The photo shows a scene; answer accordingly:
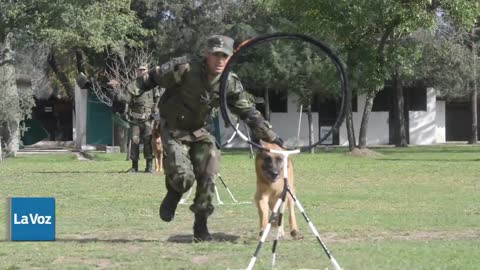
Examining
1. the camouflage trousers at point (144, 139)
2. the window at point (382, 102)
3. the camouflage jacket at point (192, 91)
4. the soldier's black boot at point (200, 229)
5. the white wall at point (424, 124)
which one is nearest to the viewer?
the camouflage jacket at point (192, 91)

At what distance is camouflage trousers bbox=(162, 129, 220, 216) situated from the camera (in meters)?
9.01

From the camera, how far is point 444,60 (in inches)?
1839

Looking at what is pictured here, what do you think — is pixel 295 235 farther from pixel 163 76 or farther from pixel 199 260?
pixel 163 76

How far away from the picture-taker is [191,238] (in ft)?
31.7

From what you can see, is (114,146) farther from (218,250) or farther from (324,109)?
(218,250)

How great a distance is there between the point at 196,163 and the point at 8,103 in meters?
26.0

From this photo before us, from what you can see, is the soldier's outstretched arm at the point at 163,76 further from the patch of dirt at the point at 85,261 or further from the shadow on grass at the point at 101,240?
the patch of dirt at the point at 85,261

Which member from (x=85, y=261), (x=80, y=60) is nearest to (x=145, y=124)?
(x=85, y=261)

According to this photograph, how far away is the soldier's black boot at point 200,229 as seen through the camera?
929 centimetres

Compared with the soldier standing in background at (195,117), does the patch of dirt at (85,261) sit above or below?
below

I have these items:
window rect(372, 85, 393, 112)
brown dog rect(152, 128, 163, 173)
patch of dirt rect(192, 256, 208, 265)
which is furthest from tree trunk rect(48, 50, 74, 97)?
patch of dirt rect(192, 256, 208, 265)

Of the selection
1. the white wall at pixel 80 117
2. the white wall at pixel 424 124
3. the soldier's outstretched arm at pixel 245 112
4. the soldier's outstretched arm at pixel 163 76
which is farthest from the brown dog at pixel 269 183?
the white wall at pixel 424 124

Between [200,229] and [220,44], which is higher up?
[220,44]

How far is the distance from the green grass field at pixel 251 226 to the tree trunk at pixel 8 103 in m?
14.3
